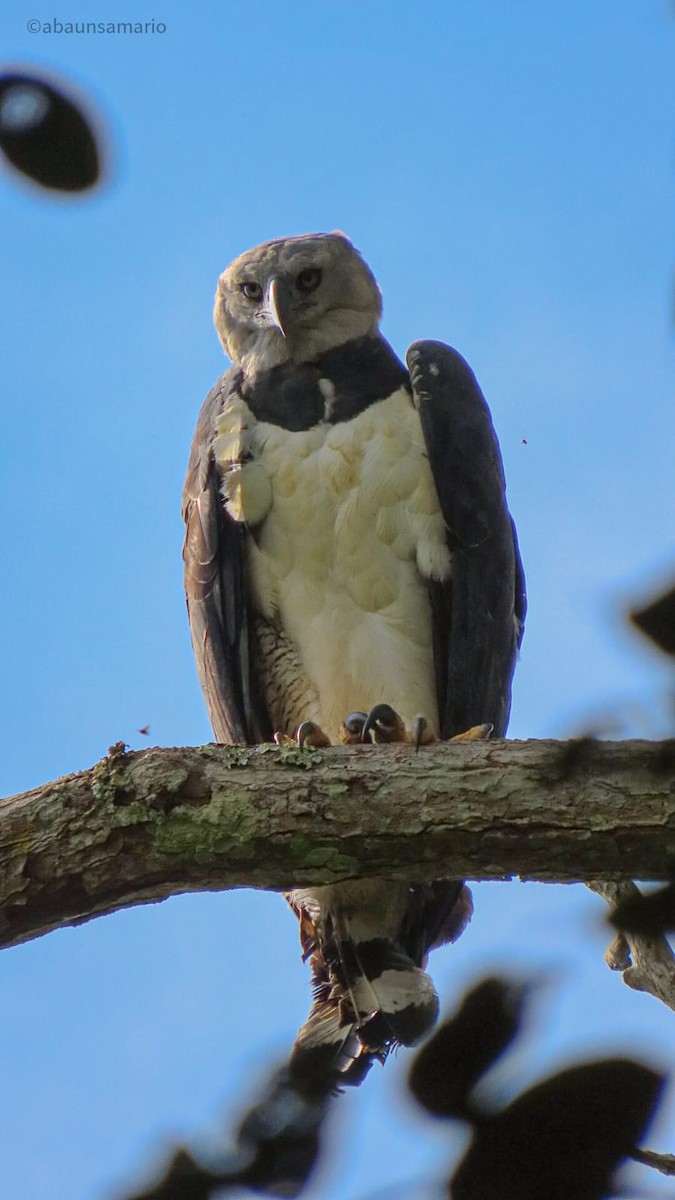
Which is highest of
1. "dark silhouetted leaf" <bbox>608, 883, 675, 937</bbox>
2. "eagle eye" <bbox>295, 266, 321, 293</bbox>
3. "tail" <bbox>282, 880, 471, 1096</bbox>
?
"eagle eye" <bbox>295, 266, 321, 293</bbox>

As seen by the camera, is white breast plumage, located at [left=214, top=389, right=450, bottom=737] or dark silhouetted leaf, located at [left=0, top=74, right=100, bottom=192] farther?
white breast plumage, located at [left=214, top=389, right=450, bottom=737]

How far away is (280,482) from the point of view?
162 inches

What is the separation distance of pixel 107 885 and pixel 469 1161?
5.97 feet

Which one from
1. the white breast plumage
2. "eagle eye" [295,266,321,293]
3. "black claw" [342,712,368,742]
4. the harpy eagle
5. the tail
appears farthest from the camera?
"eagle eye" [295,266,321,293]

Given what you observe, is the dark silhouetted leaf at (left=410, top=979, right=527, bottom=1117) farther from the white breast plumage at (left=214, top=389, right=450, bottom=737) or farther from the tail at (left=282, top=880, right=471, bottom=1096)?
the white breast plumage at (left=214, top=389, right=450, bottom=737)

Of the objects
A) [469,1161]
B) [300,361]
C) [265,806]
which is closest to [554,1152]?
[469,1161]

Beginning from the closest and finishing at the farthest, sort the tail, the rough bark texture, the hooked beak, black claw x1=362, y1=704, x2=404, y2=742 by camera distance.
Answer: the rough bark texture < the tail < black claw x1=362, y1=704, x2=404, y2=742 < the hooked beak

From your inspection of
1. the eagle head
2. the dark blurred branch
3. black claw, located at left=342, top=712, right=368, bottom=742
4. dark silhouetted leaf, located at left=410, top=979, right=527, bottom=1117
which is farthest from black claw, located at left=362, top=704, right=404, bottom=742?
dark silhouetted leaf, located at left=410, top=979, right=527, bottom=1117

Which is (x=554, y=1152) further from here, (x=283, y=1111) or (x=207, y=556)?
(x=207, y=556)

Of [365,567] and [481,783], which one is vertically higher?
[365,567]

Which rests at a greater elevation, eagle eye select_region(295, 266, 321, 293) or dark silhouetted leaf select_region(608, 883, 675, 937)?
eagle eye select_region(295, 266, 321, 293)

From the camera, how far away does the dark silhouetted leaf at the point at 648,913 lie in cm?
90

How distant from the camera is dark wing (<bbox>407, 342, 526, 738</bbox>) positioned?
393 centimetres

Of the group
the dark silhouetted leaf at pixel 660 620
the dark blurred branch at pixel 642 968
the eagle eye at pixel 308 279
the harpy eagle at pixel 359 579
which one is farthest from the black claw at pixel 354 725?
the dark silhouetted leaf at pixel 660 620
